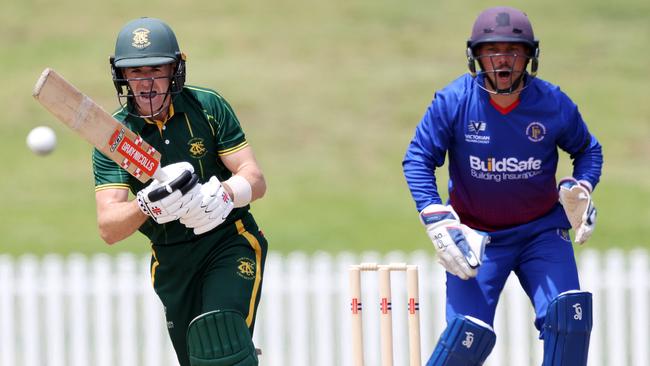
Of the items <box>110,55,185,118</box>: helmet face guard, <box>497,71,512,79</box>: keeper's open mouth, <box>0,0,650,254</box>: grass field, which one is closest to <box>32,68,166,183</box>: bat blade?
<box>110,55,185,118</box>: helmet face guard

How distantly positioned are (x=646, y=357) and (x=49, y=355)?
4017mm

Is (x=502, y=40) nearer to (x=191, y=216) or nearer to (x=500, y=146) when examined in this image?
(x=500, y=146)

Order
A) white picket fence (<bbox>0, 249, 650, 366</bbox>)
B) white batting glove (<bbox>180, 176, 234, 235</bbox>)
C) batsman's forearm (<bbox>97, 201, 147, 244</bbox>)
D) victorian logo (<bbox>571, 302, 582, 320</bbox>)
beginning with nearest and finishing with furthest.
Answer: white batting glove (<bbox>180, 176, 234, 235</bbox>) → batsman's forearm (<bbox>97, 201, 147, 244</bbox>) → victorian logo (<bbox>571, 302, 582, 320</bbox>) → white picket fence (<bbox>0, 249, 650, 366</bbox>)

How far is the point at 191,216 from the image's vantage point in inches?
171

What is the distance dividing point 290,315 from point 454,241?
12.2 ft

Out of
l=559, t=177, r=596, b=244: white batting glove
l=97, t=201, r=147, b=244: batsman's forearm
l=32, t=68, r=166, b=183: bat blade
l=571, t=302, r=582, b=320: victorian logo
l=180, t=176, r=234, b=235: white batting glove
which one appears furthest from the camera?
l=559, t=177, r=596, b=244: white batting glove

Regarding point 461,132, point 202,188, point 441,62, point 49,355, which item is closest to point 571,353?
point 461,132

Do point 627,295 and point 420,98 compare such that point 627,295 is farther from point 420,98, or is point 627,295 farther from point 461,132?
point 420,98

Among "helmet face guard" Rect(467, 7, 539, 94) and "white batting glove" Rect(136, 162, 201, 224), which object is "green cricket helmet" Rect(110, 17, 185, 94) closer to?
"white batting glove" Rect(136, 162, 201, 224)

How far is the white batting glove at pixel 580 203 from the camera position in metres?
4.80

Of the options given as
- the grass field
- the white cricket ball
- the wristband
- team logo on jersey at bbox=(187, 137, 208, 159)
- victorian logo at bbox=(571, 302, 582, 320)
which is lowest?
victorian logo at bbox=(571, 302, 582, 320)

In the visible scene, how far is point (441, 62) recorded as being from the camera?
1931cm

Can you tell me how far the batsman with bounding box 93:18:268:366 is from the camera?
14.9 ft

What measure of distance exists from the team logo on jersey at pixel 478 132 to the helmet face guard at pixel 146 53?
1.13m
